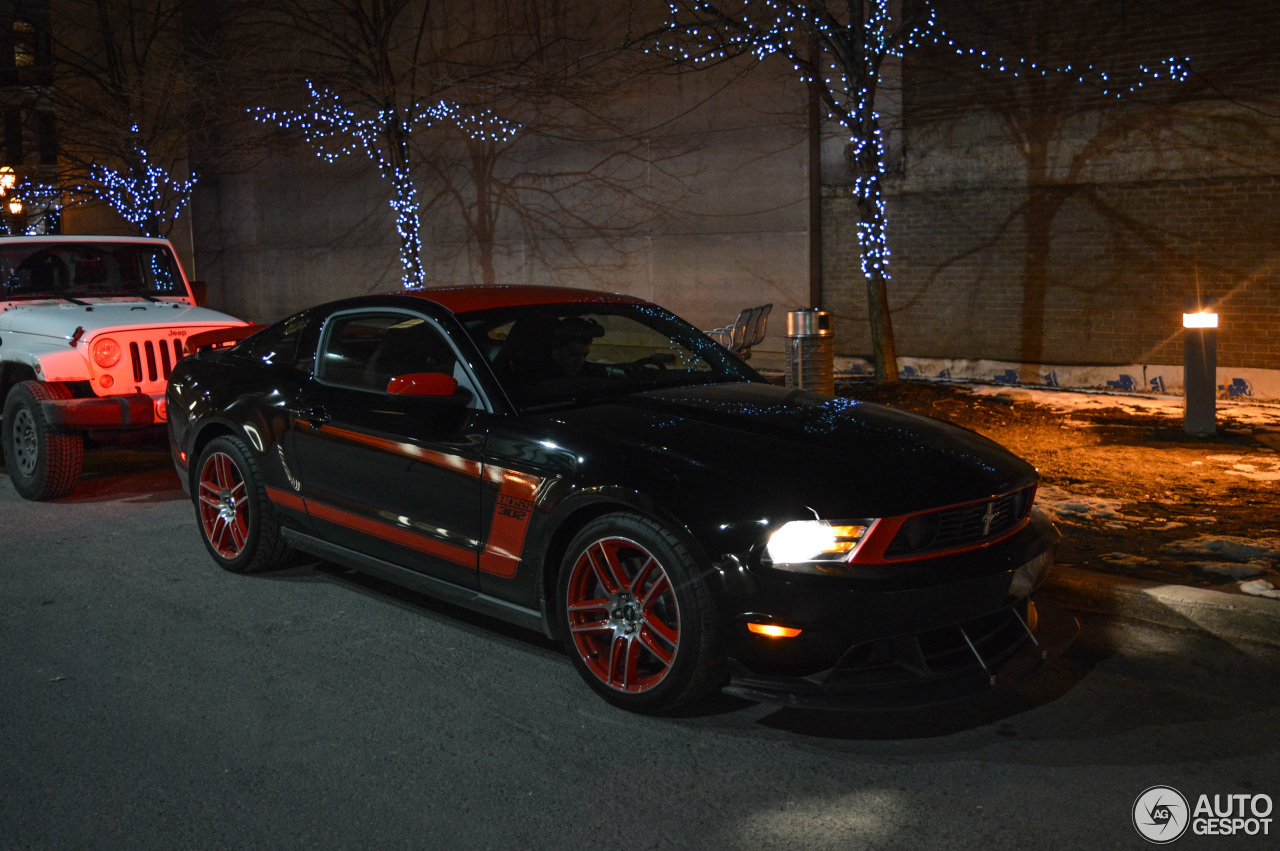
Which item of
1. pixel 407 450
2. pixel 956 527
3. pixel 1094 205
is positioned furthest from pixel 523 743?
pixel 1094 205

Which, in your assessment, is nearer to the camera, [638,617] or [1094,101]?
[638,617]

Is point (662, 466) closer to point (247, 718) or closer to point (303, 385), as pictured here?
point (247, 718)

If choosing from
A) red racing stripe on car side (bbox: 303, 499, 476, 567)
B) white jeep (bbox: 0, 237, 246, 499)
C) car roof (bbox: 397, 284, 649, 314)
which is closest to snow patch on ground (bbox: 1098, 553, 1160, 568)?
car roof (bbox: 397, 284, 649, 314)

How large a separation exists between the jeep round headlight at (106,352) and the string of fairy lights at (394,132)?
30.4ft

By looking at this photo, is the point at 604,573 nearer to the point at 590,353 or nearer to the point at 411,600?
the point at 590,353

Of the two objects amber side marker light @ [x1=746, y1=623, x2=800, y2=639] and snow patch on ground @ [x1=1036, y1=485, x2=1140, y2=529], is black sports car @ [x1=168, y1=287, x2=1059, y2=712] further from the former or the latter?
snow patch on ground @ [x1=1036, y1=485, x2=1140, y2=529]

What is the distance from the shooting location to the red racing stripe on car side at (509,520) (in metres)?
4.49

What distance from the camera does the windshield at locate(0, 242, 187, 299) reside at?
9.17 m

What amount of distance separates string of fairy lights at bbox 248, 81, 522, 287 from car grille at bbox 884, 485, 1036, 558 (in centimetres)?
1426

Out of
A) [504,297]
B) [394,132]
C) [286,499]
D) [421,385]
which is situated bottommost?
[286,499]

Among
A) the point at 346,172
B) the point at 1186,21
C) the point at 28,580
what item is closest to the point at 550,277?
the point at 346,172

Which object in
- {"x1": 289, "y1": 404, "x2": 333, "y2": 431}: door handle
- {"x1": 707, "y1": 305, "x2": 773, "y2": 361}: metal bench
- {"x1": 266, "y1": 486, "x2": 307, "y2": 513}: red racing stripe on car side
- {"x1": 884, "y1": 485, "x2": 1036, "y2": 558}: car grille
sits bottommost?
{"x1": 266, "y1": 486, "x2": 307, "y2": 513}: red racing stripe on car side

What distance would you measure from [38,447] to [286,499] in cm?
350

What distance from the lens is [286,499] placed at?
18.9ft
